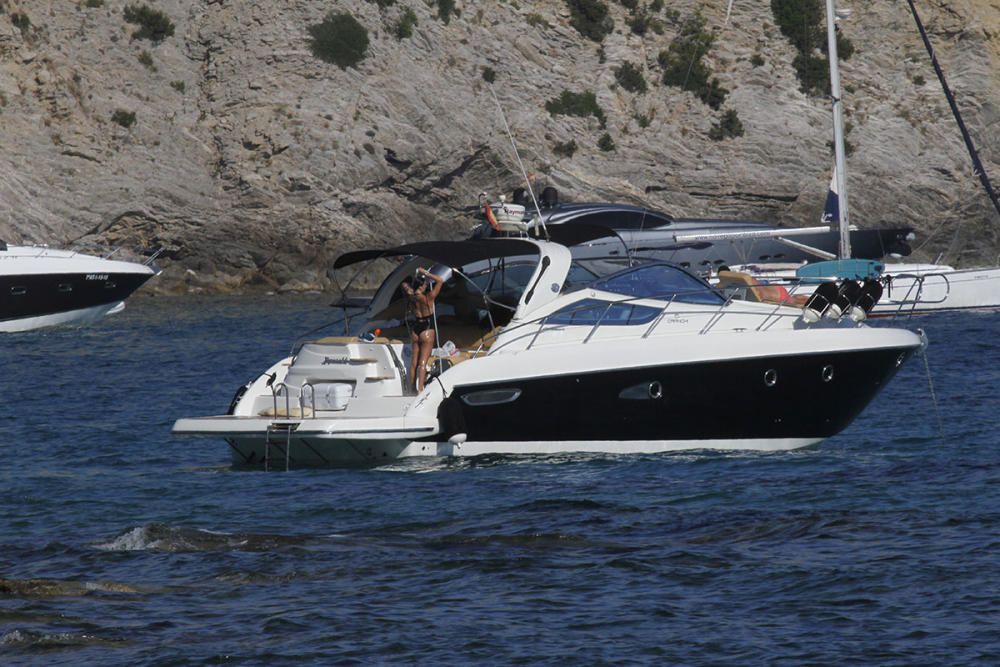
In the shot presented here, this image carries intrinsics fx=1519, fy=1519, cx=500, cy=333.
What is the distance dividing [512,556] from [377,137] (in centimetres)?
4342

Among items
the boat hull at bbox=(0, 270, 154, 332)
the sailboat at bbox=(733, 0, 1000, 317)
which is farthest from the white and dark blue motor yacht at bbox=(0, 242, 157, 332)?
the sailboat at bbox=(733, 0, 1000, 317)

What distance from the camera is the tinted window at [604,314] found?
59.2 feet

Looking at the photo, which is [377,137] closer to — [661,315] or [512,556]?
[661,315]

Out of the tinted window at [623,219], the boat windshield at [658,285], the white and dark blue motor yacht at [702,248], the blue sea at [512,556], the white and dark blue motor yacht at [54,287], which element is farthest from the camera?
the tinted window at [623,219]

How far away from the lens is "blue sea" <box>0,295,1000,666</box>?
10.6 m

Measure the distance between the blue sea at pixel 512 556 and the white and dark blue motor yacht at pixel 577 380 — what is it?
0.34m

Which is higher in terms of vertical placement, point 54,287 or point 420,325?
point 420,325

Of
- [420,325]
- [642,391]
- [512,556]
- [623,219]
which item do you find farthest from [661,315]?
[623,219]

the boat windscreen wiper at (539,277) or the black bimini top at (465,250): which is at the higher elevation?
the black bimini top at (465,250)

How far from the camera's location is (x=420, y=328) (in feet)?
58.0

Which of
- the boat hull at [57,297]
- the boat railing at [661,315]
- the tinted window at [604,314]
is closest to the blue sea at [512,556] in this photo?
the boat railing at [661,315]

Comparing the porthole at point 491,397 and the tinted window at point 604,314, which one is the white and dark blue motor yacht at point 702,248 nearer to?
the tinted window at point 604,314

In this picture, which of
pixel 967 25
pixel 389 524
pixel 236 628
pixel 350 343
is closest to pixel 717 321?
pixel 350 343

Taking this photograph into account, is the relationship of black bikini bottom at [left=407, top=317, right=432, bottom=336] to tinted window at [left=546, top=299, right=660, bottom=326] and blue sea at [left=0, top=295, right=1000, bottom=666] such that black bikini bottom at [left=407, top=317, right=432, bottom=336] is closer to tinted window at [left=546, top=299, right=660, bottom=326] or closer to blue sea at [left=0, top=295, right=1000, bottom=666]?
tinted window at [left=546, top=299, right=660, bottom=326]
